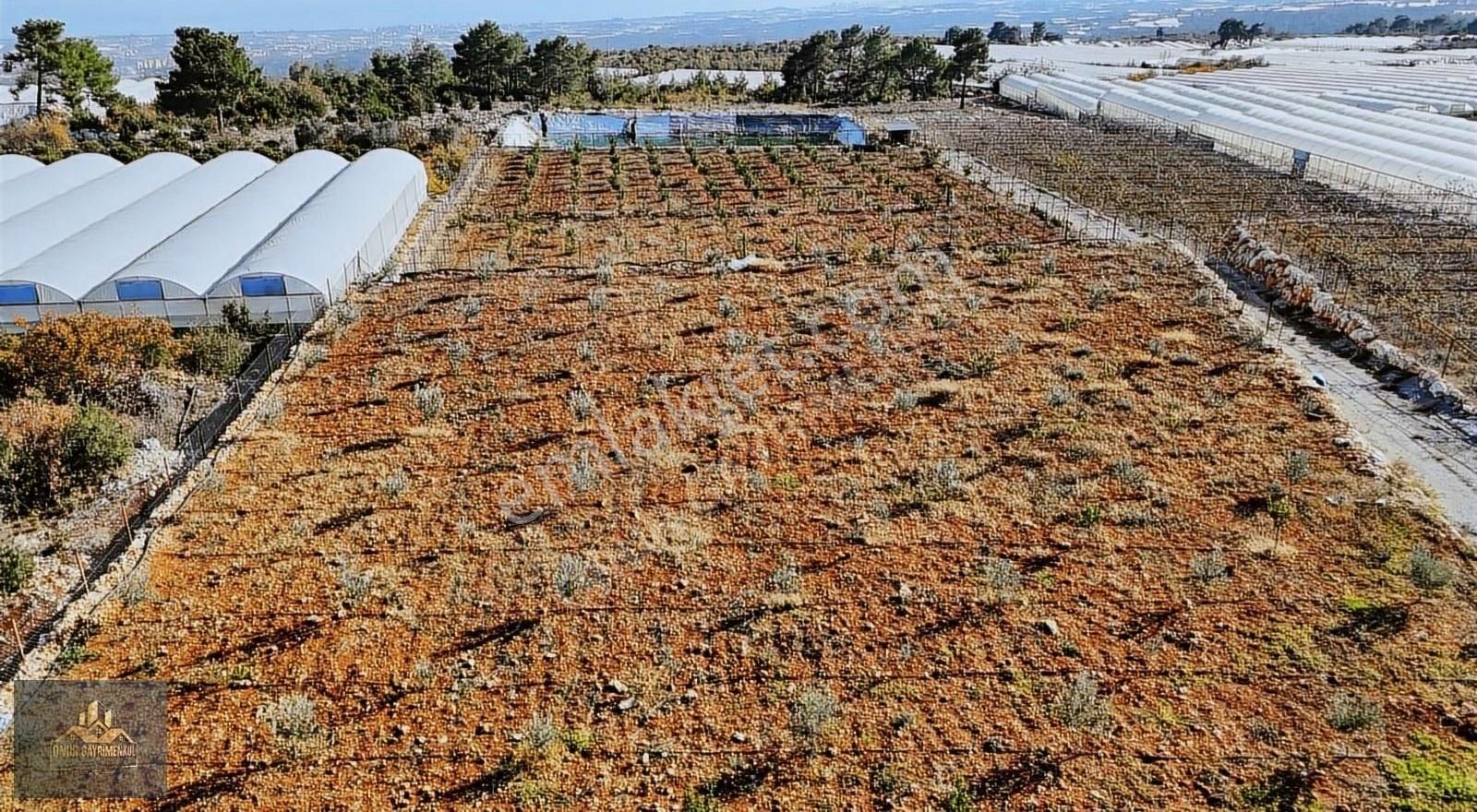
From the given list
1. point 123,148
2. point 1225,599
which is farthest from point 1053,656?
point 123,148

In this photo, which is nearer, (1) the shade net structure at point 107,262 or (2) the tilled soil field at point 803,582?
(2) the tilled soil field at point 803,582

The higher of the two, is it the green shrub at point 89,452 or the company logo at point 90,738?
the green shrub at point 89,452

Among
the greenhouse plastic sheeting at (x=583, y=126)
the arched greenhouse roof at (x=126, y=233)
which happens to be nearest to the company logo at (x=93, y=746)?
the arched greenhouse roof at (x=126, y=233)

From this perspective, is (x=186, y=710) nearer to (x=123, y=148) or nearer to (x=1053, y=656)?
(x=1053, y=656)

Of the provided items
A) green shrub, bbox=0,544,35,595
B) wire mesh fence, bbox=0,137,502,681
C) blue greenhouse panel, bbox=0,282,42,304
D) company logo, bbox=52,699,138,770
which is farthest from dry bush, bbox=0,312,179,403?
company logo, bbox=52,699,138,770

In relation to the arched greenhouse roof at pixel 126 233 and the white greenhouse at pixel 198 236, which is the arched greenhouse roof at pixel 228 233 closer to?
A: the white greenhouse at pixel 198 236

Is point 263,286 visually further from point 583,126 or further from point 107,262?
point 583,126

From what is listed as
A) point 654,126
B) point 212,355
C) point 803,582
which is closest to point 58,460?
point 212,355
